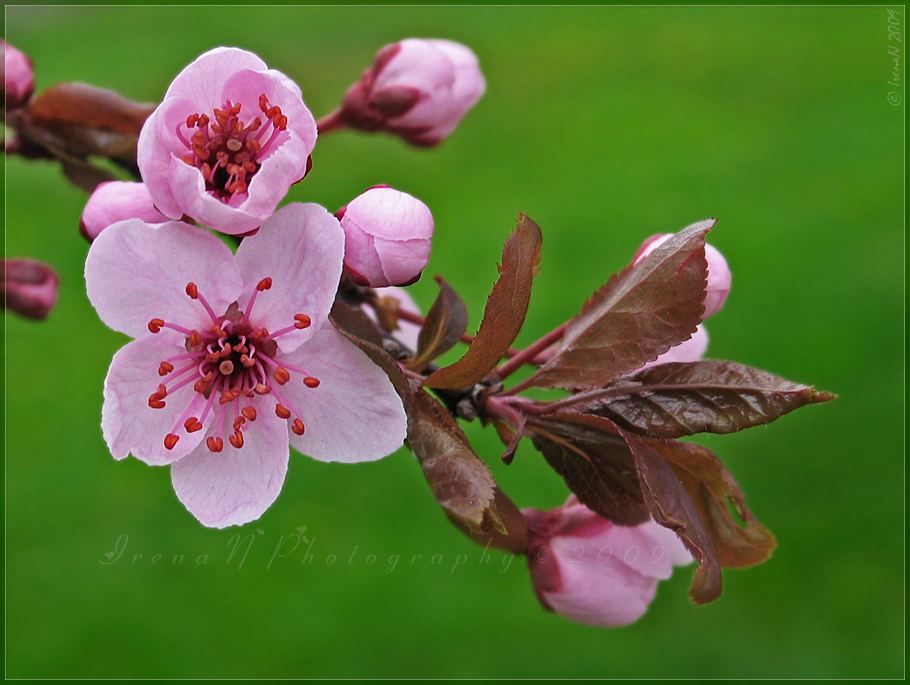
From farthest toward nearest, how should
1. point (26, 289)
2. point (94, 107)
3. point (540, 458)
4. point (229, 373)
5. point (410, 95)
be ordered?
1. point (540, 458)
2. point (26, 289)
3. point (410, 95)
4. point (94, 107)
5. point (229, 373)

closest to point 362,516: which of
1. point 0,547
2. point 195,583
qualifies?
point 195,583

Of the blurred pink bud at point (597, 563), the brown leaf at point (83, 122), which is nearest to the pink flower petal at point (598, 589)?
the blurred pink bud at point (597, 563)

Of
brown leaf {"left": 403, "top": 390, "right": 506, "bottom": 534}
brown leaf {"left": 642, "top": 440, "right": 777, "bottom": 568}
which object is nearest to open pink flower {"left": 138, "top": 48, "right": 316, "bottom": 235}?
brown leaf {"left": 403, "top": 390, "right": 506, "bottom": 534}

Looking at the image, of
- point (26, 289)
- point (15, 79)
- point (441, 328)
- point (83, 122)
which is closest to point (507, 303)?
point (441, 328)

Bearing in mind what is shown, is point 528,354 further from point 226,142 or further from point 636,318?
point 226,142

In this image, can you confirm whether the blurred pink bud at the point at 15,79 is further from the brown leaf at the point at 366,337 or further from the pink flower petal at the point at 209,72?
the brown leaf at the point at 366,337

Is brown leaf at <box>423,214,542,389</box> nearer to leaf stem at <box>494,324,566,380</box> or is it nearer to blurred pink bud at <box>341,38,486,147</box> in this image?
leaf stem at <box>494,324,566,380</box>
